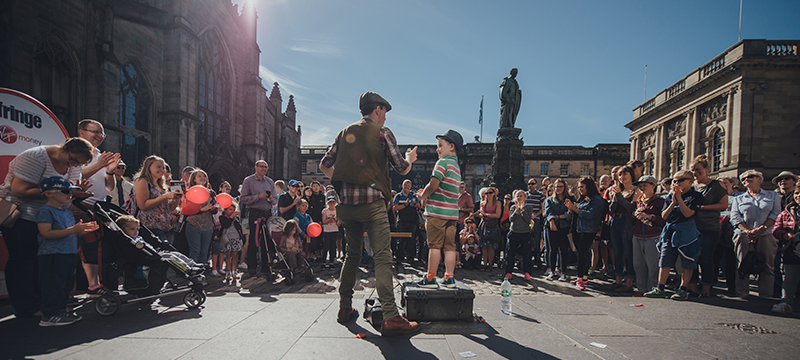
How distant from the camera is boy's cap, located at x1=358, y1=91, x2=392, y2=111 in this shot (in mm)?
3334

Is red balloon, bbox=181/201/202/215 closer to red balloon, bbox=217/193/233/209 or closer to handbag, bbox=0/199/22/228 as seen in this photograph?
red balloon, bbox=217/193/233/209

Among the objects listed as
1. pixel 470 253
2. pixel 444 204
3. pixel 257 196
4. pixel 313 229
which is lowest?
pixel 470 253

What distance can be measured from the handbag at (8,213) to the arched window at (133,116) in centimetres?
1487

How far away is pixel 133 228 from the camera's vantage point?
4.09 metres

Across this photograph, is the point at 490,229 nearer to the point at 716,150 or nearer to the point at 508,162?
the point at 508,162

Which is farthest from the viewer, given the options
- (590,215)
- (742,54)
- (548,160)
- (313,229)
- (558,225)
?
(548,160)

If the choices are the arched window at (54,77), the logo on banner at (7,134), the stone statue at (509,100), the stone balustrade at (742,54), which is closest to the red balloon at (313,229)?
the logo on banner at (7,134)

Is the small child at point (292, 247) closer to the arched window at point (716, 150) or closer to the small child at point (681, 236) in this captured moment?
the small child at point (681, 236)

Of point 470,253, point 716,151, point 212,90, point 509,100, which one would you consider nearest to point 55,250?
point 470,253

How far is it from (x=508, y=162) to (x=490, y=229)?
8.94 meters

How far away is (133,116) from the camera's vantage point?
16578 millimetres

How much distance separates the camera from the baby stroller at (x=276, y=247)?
5703mm

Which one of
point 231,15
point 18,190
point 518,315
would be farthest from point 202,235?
point 231,15

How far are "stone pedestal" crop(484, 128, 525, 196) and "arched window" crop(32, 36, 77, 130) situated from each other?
17619 millimetres
